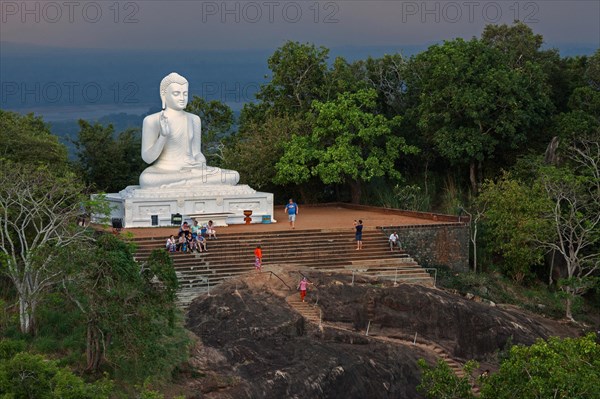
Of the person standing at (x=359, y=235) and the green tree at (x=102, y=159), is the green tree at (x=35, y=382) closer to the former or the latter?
the person standing at (x=359, y=235)

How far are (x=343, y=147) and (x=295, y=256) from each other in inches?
302

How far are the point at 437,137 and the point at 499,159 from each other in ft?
10.8

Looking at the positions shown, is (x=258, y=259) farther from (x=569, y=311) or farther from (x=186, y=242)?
(x=569, y=311)

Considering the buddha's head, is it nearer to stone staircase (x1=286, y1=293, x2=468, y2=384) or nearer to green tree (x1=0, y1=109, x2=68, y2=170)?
green tree (x1=0, y1=109, x2=68, y2=170)

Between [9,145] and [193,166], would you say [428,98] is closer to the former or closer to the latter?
[193,166]

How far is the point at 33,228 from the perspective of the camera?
88.8 ft

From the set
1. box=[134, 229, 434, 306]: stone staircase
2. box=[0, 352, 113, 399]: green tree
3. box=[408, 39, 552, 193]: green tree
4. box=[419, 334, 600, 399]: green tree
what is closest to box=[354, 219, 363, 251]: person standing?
box=[134, 229, 434, 306]: stone staircase

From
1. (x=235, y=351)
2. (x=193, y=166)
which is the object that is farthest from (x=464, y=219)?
(x=235, y=351)

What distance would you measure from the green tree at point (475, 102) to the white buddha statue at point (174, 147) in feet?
26.7

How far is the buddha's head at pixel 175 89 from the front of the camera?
34.9 m

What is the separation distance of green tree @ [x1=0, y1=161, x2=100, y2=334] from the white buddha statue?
6.99 meters

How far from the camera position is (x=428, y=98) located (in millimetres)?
38250

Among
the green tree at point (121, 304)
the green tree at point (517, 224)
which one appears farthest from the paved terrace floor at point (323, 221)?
the green tree at point (121, 304)

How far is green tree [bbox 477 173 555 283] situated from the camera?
32938mm
